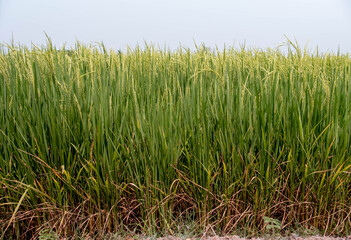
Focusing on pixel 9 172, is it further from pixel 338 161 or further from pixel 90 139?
pixel 338 161

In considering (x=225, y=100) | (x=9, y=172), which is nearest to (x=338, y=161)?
(x=225, y=100)

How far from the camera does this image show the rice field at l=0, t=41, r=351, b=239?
2104mm

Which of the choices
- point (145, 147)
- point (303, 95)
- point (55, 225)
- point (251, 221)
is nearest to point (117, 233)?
point (55, 225)

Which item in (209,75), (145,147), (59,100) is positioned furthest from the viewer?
(209,75)

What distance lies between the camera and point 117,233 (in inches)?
83.9

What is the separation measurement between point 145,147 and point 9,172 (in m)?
0.94

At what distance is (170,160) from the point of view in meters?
2.15

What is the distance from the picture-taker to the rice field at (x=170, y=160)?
2104 millimetres

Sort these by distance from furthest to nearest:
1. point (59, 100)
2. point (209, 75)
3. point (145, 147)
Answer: point (209, 75) < point (59, 100) < point (145, 147)

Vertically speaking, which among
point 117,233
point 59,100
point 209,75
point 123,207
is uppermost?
point 209,75

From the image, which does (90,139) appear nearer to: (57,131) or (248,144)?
(57,131)

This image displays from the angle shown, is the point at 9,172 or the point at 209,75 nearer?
the point at 9,172

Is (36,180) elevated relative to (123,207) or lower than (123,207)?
elevated

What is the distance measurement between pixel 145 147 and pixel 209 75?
0.89 m
